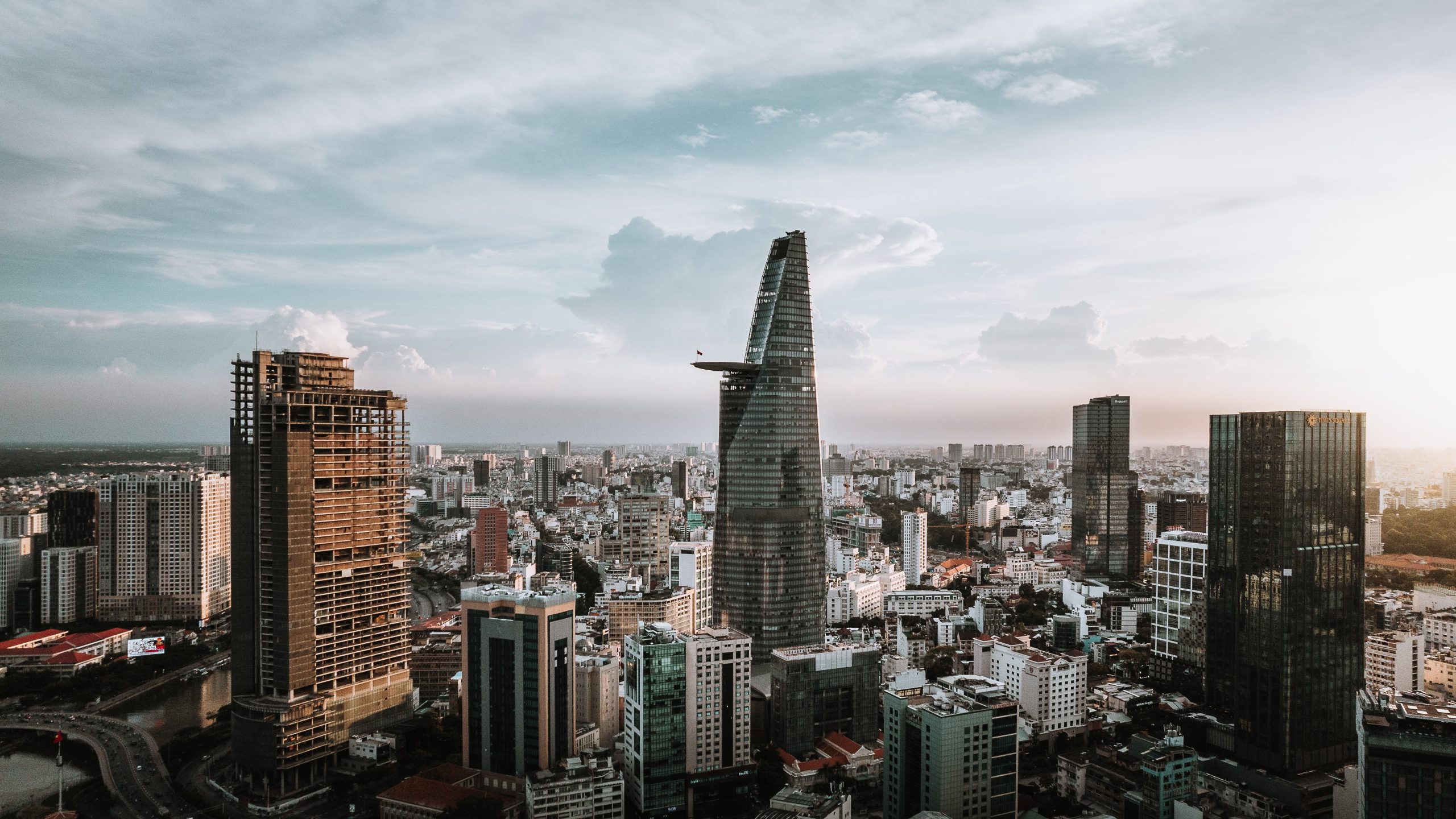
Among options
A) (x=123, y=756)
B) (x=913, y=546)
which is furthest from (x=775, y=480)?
(x=913, y=546)

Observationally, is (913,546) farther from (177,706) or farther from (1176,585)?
(177,706)

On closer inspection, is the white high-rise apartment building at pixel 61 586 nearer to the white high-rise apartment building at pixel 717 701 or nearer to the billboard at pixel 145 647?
the billboard at pixel 145 647

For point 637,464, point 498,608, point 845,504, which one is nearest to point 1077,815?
point 498,608

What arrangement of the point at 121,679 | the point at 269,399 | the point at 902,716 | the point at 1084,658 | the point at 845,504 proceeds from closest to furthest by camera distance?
the point at 902,716
the point at 269,399
the point at 1084,658
the point at 121,679
the point at 845,504

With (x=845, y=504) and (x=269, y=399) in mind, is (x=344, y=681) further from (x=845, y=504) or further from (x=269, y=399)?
(x=845, y=504)

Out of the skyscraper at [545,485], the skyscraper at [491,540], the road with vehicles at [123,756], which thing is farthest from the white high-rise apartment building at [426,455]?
the road with vehicles at [123,756]
